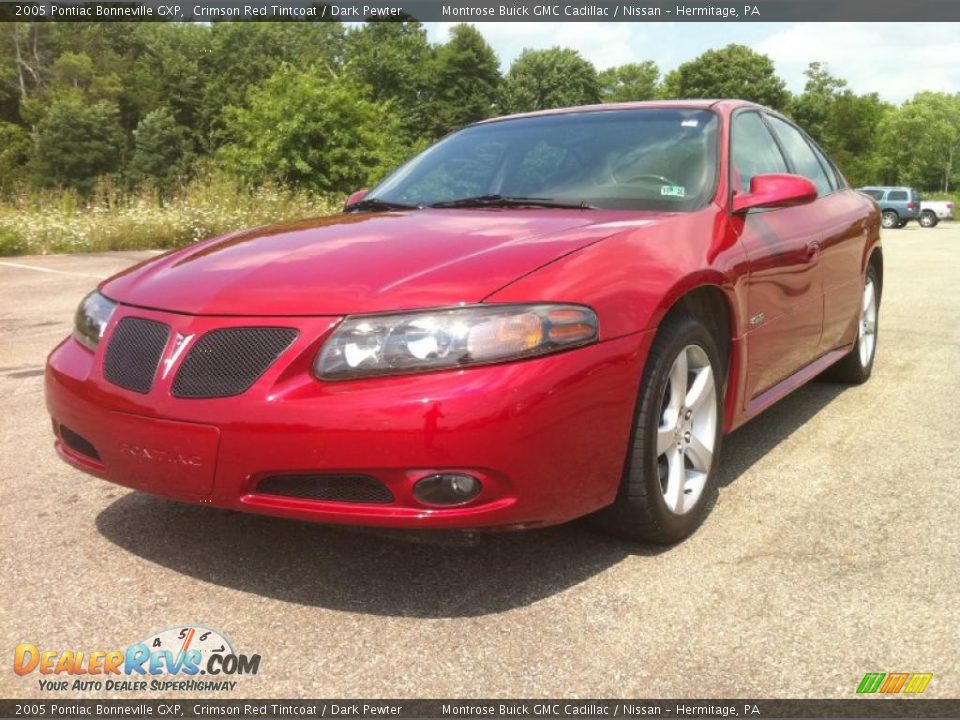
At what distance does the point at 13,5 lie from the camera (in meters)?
56.9

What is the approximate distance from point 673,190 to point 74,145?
58.4 m

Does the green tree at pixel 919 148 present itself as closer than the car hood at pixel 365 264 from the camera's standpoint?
No

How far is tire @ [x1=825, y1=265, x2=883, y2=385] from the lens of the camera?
522 centimetres

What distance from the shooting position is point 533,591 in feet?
8.66

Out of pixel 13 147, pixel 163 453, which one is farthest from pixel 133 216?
pixel 13 147

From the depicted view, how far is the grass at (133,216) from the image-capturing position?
13.7 m

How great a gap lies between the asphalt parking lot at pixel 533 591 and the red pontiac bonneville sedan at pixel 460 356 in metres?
0.26

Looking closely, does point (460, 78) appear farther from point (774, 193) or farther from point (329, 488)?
point (329, 488)

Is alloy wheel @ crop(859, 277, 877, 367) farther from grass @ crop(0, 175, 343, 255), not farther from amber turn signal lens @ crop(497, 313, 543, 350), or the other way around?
grass @ crop(0, 175, 343, 255)

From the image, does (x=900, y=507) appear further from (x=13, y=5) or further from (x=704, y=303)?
(x=13, y=5)

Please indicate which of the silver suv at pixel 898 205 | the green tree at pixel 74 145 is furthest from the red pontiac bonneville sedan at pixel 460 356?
the green tree at pixel 74 145

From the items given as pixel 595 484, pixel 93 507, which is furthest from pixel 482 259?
pixel 93 507

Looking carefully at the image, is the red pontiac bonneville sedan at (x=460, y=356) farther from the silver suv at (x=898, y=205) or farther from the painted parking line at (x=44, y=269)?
the silver suv at (x=898, y=205)

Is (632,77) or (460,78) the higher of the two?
(632,77)
